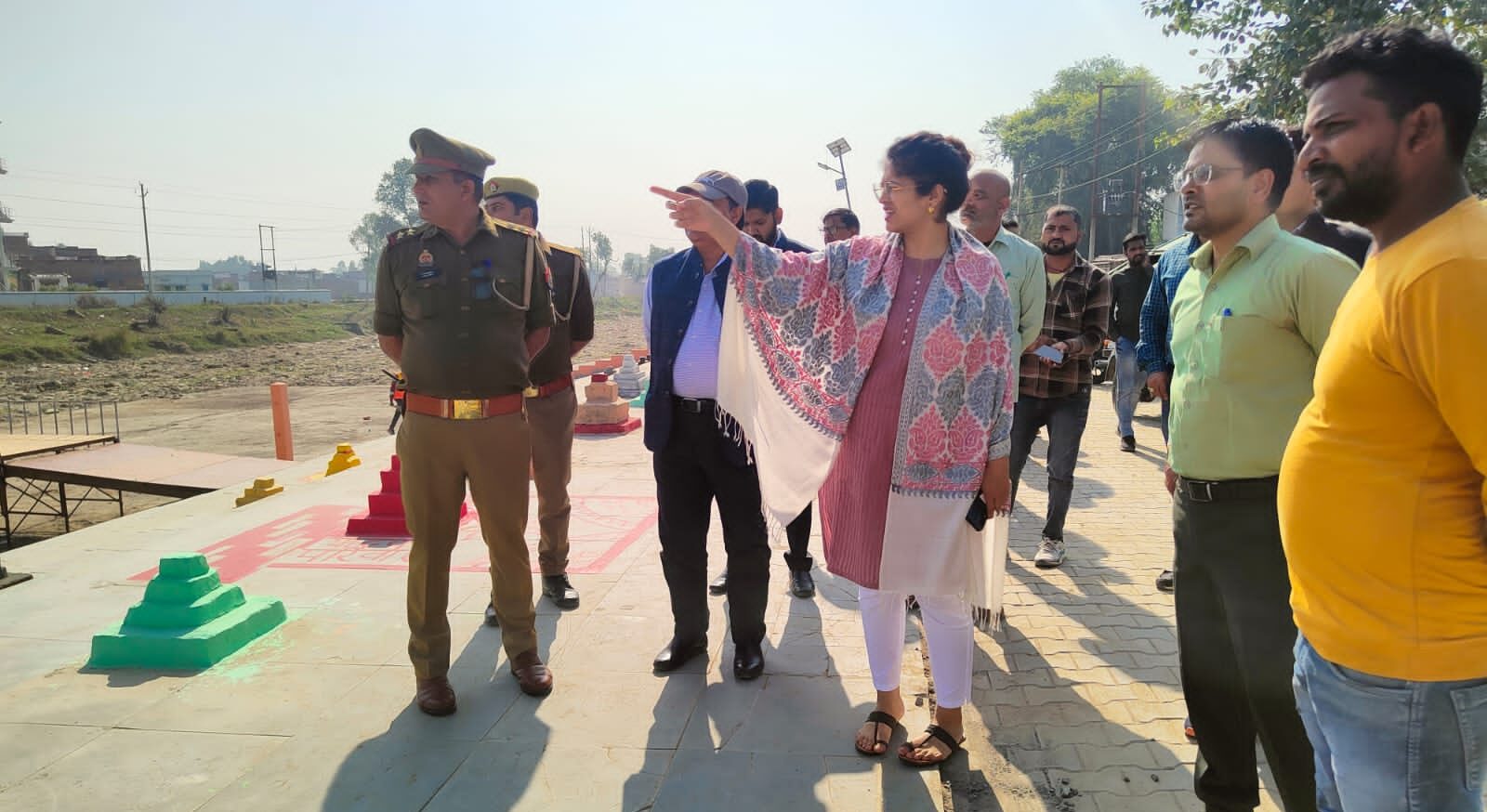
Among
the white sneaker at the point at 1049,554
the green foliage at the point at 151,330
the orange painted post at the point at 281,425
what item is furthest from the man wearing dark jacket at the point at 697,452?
the green foliage at the point at 151,330

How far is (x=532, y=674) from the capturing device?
3.20 m

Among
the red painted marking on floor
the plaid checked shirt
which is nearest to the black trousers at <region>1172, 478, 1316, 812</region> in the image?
the plaid checked shirt

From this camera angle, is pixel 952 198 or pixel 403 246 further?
pixel 403 246

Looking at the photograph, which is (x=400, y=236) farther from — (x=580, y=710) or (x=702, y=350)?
(x=580, y=710)

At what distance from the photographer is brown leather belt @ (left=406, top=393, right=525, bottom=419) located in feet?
10.1

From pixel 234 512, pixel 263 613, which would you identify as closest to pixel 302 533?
pixel 234 512

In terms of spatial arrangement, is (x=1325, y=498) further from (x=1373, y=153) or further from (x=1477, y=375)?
(x=1373, y=153)

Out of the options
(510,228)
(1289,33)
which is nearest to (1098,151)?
(1289,33)

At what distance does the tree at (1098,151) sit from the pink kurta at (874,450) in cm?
3895

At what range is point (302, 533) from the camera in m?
5.57

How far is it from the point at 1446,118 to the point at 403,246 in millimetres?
3014

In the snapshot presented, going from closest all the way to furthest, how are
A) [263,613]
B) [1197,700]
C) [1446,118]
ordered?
[1446,118]
[1197,700]
[263,613]

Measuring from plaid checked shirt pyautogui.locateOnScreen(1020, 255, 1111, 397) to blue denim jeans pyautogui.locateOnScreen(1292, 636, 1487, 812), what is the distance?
323cm

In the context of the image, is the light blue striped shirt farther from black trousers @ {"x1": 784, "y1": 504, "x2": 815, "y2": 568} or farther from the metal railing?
the metal railing
